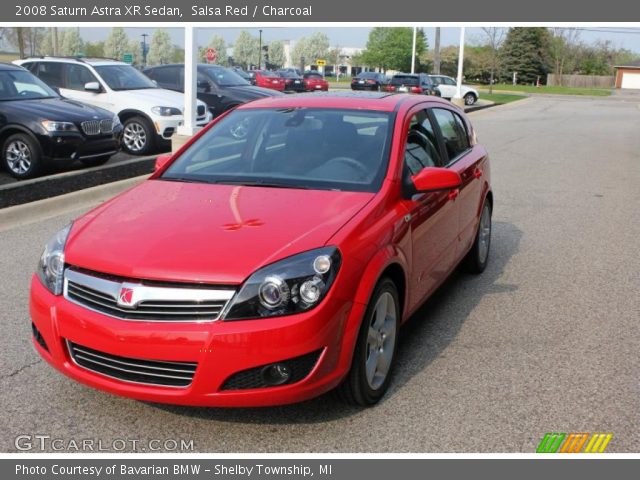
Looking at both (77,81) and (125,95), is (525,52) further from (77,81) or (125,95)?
(125,95)

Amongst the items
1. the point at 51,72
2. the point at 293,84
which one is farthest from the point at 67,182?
the point at 293,84

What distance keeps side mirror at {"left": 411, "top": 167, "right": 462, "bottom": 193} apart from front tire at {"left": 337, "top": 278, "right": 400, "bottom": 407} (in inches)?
27.4

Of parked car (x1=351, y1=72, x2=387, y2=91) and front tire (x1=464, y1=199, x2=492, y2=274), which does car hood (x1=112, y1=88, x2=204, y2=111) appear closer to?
front tire (x1=464, y1=199, x2=492, y2=274)

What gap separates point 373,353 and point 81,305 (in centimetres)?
151

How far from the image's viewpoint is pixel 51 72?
1456 cm

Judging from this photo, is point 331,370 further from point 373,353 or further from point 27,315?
point 27,315

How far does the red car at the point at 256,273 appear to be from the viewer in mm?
3303

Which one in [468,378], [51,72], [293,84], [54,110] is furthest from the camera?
[293,84]

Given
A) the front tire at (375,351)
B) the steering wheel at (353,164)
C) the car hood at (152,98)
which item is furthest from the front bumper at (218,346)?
the car hood at (152,98)

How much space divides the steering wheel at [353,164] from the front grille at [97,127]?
735 cm

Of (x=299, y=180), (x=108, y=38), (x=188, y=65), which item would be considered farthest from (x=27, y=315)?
(x=108, y=38)

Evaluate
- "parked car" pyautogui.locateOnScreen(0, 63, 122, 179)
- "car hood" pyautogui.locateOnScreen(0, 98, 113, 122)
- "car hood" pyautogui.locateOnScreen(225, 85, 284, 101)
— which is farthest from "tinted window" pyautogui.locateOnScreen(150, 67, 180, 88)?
"parked car" pyautogui.locateOnScreen(0, 63, 122, 179)

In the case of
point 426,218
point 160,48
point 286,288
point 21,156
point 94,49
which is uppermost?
point 160,48

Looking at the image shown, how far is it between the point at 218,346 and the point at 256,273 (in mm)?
368
